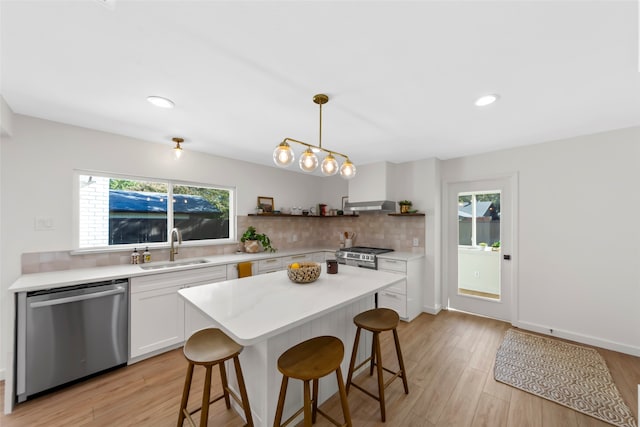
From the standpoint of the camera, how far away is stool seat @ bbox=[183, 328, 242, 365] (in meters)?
1.45

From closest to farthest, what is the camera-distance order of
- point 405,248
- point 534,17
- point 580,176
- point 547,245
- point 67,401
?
point 534,17 < point 67,401 < point 580,176 < point 547,245 < point 405,248

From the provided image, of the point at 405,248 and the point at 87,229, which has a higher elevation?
the point at 87,229

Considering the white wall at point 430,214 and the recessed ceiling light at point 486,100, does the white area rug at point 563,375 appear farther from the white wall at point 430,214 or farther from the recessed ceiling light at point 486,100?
the recessed ceiling light at point 486,100

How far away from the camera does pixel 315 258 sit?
435 cm

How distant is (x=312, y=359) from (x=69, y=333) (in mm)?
2145

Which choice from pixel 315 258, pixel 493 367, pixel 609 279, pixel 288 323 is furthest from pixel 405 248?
pixel 288 323

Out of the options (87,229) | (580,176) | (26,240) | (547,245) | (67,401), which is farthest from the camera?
(547,245)

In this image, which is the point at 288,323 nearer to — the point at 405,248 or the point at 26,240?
the point at 26,240

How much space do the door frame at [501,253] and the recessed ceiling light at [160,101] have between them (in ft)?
12.1

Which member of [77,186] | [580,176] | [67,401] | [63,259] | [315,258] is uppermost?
[580,176]

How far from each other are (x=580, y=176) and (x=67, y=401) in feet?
17.7

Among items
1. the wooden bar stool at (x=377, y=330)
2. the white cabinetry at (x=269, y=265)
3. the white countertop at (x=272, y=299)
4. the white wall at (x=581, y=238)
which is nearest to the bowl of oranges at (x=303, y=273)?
the white countertop at (x=272, y=299)

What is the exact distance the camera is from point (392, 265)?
359 centimetres

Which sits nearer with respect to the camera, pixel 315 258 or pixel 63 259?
pixel 63 259
